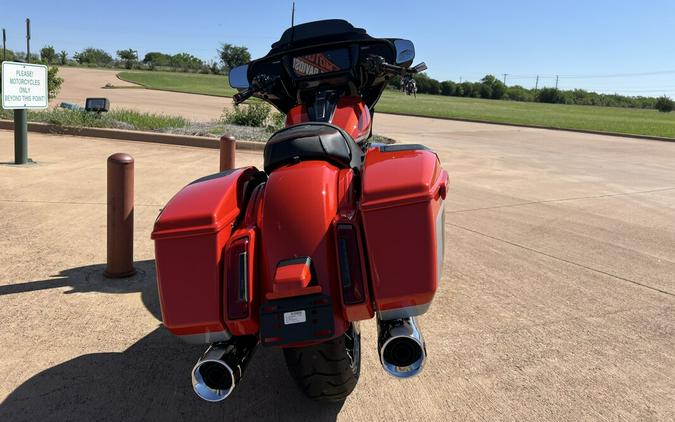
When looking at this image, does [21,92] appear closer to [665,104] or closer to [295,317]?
[295,317]

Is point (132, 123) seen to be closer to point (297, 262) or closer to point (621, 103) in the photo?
point (297, 262)

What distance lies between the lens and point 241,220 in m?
2.48

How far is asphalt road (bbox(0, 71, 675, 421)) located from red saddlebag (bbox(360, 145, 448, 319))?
88cm

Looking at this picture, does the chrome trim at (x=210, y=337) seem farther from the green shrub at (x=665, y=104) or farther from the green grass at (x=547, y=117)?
the green shrub at (x=665, y=104)

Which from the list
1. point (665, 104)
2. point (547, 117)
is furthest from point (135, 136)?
point (665, 104)

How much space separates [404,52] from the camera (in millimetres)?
3898

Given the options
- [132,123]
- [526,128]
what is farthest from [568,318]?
[526,128]

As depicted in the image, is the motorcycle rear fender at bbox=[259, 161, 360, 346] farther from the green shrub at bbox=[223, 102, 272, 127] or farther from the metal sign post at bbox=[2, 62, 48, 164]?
the green shrub at bbox=[223, 102, 272, 127]

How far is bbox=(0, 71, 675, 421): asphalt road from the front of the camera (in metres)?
2.71

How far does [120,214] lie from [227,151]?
7.18 ft

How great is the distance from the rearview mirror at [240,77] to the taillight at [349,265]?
2455mm

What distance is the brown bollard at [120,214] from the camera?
4105 mm

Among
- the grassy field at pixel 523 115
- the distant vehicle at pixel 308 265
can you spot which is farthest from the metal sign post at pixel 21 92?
the grassy field at pixel 523 115

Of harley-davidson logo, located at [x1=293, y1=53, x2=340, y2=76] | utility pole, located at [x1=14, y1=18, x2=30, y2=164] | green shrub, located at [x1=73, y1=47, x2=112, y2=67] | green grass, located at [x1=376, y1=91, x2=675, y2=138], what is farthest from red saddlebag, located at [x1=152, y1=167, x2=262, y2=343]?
green shrub, located at [x1=73, y1=47, x2=112, y2=67]
